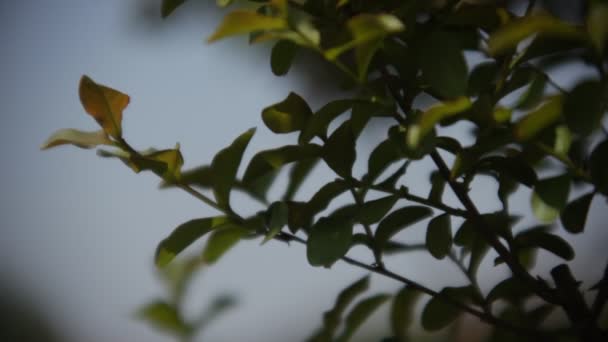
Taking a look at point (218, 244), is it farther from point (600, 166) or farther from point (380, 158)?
point (600, 166)

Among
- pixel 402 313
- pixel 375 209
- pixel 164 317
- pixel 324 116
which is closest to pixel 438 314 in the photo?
pixel 402 313

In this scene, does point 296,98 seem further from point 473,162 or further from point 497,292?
point 497,292

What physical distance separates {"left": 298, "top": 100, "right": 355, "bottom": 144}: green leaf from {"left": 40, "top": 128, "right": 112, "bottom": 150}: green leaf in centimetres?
20

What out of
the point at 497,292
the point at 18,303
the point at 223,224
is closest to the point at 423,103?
the point at 497,292

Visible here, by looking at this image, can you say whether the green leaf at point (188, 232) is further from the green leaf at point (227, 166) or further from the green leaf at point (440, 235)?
Result: the green leaf at point (440, 235)

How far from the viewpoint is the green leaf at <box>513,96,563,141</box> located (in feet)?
1.66

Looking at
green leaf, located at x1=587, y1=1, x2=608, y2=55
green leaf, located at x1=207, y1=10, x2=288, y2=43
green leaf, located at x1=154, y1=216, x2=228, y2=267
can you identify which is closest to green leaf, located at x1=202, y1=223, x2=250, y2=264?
green leaf, located at x1=154, y1=216, x2=228, y2=267

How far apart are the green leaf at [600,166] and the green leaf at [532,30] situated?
117 millimetres

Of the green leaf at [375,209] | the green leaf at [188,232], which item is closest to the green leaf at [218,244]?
the green leaf at [188,232]

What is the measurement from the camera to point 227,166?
0.66 metres

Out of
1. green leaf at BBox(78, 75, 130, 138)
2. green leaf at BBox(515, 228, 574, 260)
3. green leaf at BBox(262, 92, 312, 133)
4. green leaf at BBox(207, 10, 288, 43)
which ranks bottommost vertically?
green leaf at BBox(515, 228, 574, 260)

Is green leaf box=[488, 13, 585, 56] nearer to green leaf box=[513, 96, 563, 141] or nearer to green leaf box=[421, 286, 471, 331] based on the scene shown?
green leaf box=[513, 96, 563, 141]

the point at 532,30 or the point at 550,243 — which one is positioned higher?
the point at 532,30

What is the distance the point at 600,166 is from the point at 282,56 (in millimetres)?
342
